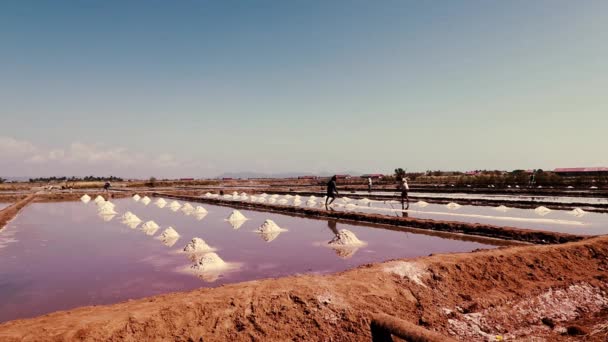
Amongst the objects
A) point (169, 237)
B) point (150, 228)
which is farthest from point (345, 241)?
point (150, 228)

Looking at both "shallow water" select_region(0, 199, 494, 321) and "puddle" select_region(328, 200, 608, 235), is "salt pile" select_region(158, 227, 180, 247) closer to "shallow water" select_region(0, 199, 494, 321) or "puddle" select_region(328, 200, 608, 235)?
"shallow water" select_region(0, 199, 494, 321)

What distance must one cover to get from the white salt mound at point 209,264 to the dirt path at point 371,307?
6.62ft

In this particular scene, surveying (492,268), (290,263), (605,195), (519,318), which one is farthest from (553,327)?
(605,195)

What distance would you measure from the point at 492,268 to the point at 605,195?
19655 mm

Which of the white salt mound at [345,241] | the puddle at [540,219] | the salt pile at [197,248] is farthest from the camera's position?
the puddle at [540,219]

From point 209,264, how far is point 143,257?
225cm

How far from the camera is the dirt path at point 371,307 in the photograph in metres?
3.84

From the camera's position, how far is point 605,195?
19.8 metres

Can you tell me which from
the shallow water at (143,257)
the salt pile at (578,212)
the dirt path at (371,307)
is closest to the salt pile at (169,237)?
the shallow water at (143,257)

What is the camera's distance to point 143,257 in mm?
Result: 8203

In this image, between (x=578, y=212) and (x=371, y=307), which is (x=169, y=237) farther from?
(x=578, y=212)

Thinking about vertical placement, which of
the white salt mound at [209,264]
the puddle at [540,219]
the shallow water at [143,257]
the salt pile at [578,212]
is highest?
the salt pile at [578,212]

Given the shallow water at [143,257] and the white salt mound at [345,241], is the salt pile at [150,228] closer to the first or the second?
the shallow water at [143,257]

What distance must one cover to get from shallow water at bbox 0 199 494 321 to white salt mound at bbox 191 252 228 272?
310mm
